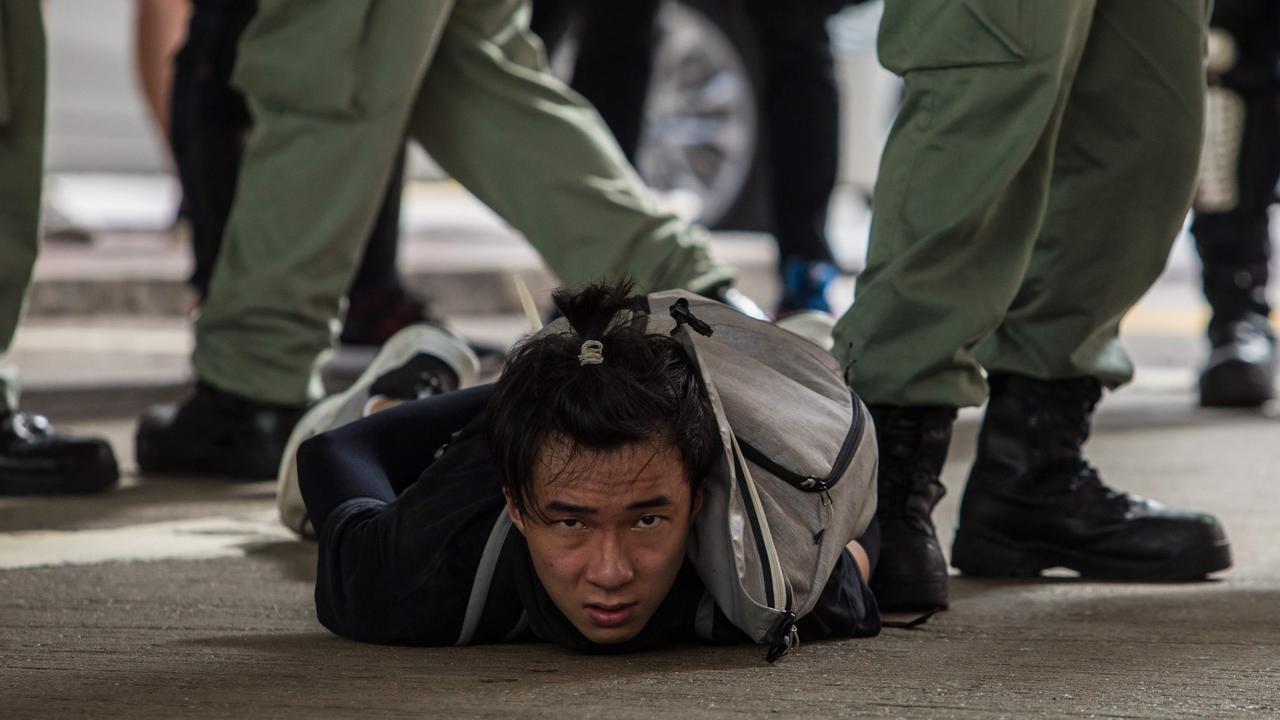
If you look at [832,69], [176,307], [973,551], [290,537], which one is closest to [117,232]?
[176,307]

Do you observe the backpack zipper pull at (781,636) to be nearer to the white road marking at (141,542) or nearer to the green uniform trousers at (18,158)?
the white road marking at (141,542)

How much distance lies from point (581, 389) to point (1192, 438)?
1.99 metres

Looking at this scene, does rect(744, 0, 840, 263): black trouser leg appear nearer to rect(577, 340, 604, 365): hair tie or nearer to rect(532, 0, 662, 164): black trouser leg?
rect(532, 0, 662, 164): black trouser leg

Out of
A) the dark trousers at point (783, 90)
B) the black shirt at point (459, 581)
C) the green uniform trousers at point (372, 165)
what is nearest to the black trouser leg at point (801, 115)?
the dark trousers at point (783, 90)

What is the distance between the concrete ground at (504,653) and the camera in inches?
61.6

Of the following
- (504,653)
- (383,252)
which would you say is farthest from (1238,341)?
(504,653)

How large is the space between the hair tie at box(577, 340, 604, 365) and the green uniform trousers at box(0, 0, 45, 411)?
4.63 feet

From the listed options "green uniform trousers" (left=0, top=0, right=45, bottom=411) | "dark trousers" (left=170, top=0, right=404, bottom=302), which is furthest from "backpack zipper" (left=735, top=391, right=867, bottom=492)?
"dark trousers" (left=170, top=0, right=404, bottom=302)

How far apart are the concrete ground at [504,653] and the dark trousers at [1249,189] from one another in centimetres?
139

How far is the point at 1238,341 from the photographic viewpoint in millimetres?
3854

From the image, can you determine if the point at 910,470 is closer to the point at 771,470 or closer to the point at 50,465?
the point at 771,470

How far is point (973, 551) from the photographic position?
7.42ft

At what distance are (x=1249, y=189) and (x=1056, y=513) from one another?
76.5 inches

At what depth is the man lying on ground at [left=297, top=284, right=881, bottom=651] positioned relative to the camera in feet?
5.43
